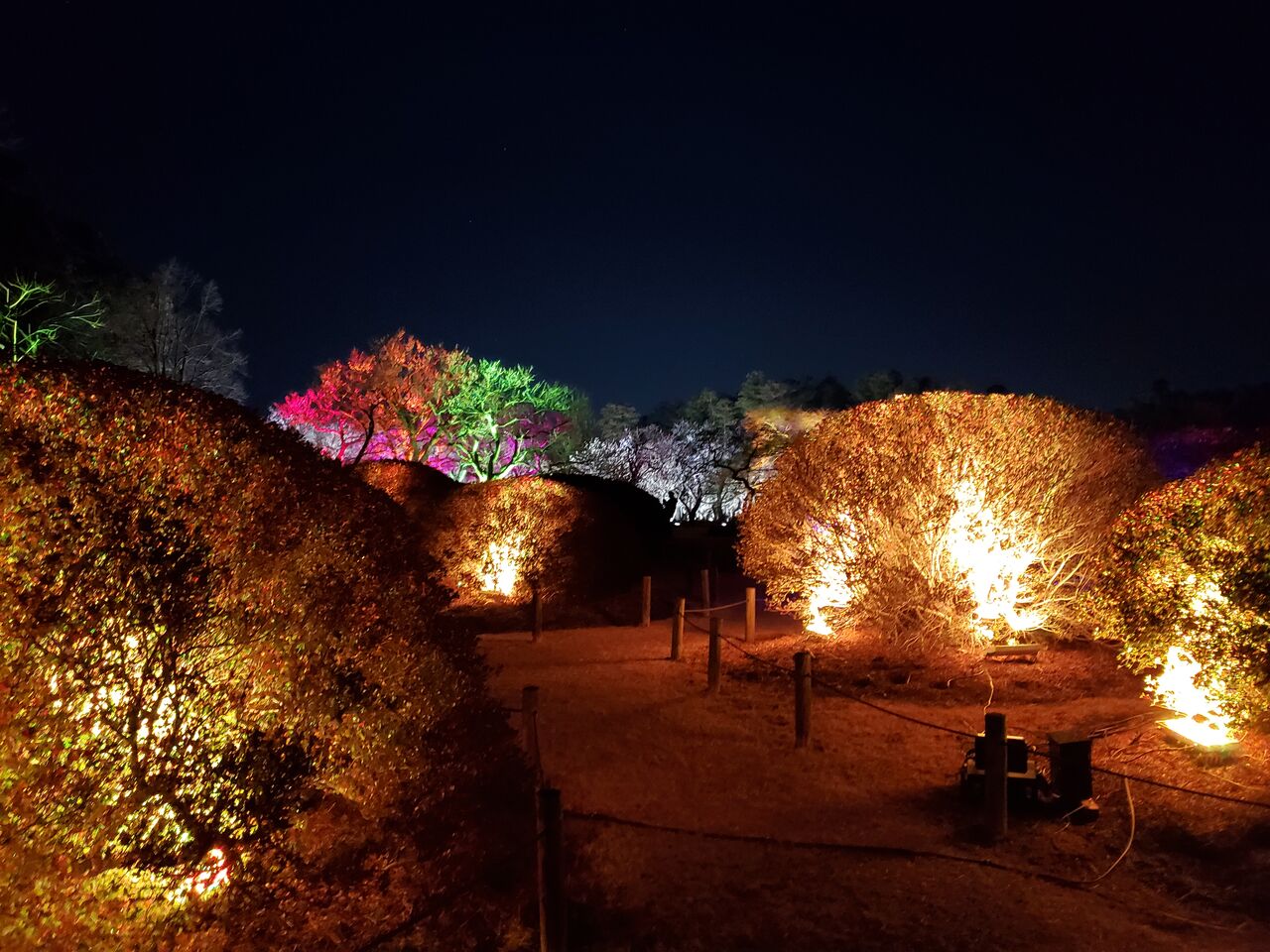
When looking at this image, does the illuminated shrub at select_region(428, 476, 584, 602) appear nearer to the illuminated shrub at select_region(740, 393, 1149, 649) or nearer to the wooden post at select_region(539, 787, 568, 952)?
the illuminated shrub at select_region(740, 393, 1149, 649)

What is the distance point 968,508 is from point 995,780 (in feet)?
17.9

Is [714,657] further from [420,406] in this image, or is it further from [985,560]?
[420,406]

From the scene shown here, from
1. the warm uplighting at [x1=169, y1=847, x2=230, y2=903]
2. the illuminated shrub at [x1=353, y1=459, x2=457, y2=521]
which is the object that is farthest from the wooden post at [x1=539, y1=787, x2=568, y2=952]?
the illuminated shrub at [x1=353, y1=459, x2=457, y2=521]

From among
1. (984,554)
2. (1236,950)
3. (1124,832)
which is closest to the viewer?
(1236,950)

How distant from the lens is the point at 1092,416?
34.3 feet

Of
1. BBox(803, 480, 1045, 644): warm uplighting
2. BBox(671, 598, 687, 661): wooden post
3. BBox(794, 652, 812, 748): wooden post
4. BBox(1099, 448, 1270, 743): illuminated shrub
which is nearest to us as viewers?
BBox(1099, 448, 1270, 743): illuminated shrub

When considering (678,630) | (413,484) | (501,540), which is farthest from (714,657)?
(413,484)

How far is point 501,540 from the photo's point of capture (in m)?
17.8

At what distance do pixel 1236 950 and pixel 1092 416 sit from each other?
7836 mm

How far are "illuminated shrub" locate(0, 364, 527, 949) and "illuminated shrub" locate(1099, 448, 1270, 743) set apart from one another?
527 cm

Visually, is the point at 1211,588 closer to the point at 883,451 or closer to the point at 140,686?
the point at 883,451

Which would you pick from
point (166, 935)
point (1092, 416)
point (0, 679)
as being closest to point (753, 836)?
point (166, 935)

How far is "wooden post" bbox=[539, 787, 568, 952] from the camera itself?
11.4 ft

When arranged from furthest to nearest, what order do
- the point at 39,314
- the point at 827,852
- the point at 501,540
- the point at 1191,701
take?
the point at 39,314, the point at 501,540, the point at 1191,701, the point at 827,852
